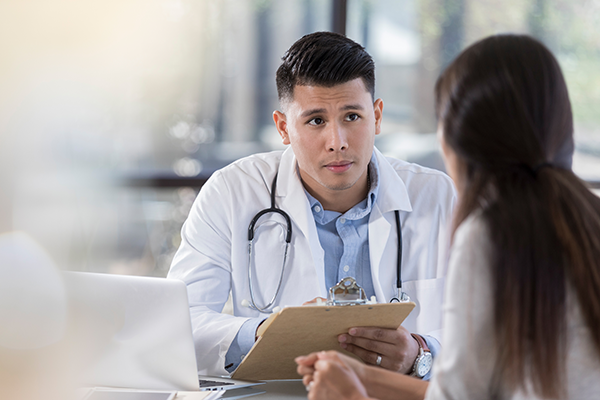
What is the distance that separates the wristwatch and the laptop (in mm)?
481

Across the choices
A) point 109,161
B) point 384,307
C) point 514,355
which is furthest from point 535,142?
point 109,161

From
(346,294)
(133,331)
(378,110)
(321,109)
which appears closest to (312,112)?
(321,109)

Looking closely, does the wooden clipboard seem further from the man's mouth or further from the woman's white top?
the man's mouth

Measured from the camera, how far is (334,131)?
58.4 inches

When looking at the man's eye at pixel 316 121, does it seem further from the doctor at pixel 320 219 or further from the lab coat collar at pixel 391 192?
the lab coat collar at pixel 391 192

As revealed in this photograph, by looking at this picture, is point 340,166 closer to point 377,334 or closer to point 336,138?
point 336,138


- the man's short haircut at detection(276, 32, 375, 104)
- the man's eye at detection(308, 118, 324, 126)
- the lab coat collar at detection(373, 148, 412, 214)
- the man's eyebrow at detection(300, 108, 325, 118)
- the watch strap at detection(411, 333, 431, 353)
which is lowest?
the watch strap at detection(411, 333, 431, 353)

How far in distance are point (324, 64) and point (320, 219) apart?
46cm

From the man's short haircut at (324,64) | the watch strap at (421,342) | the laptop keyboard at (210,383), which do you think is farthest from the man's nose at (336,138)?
the laptop keyboard at (210,383)

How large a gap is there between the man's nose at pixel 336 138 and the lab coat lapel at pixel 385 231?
235mm

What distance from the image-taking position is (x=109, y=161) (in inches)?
105

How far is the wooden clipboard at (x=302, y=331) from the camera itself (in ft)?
3.12

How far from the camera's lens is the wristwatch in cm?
117

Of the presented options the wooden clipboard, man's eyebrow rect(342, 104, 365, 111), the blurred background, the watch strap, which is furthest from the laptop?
the blurred background
